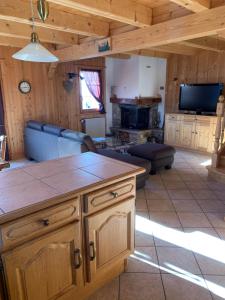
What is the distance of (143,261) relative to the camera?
2107 millimetres

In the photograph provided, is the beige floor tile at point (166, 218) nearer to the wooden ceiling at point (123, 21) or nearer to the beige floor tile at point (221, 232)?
the beige floor tile at point (221, 232)

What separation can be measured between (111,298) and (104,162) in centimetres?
103

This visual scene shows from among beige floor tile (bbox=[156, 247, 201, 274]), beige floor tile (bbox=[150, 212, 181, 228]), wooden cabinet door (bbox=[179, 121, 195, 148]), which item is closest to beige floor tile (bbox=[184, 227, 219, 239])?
beige floor tile (bbox=[150, 212, 181, 228])

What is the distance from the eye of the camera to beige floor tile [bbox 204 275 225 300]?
176 cm

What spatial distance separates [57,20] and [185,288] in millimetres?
3402

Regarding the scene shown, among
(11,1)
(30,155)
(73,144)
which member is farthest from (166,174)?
(11,1)

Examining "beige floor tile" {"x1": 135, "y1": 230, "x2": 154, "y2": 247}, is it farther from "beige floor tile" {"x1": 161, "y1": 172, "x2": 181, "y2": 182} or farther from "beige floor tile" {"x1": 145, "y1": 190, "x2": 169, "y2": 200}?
"beige floor tile" {"x1": 161, "y1": 172, "x2": 181, "y2": 182}

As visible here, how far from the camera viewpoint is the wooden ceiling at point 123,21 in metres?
2.58

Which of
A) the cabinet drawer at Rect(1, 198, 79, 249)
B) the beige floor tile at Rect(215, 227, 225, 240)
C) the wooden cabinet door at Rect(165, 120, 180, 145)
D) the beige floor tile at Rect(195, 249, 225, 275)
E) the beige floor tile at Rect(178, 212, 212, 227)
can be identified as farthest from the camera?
the wooden cabinet door at Rect(165, 120, 180, 145)

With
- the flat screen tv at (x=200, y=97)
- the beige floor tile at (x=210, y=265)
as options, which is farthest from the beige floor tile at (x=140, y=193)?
the flat screen tv at (x=200, y=97)

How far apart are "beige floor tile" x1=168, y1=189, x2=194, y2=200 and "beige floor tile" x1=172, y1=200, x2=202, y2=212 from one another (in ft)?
0.30

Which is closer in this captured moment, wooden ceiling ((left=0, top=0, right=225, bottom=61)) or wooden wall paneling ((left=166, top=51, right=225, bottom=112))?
wooden ceiling ((left=0, top=0, right=225, bottom=61))

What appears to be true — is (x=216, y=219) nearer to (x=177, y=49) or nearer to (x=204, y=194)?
(x=204, y=194)

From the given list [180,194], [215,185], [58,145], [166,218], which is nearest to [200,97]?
[215,185]
